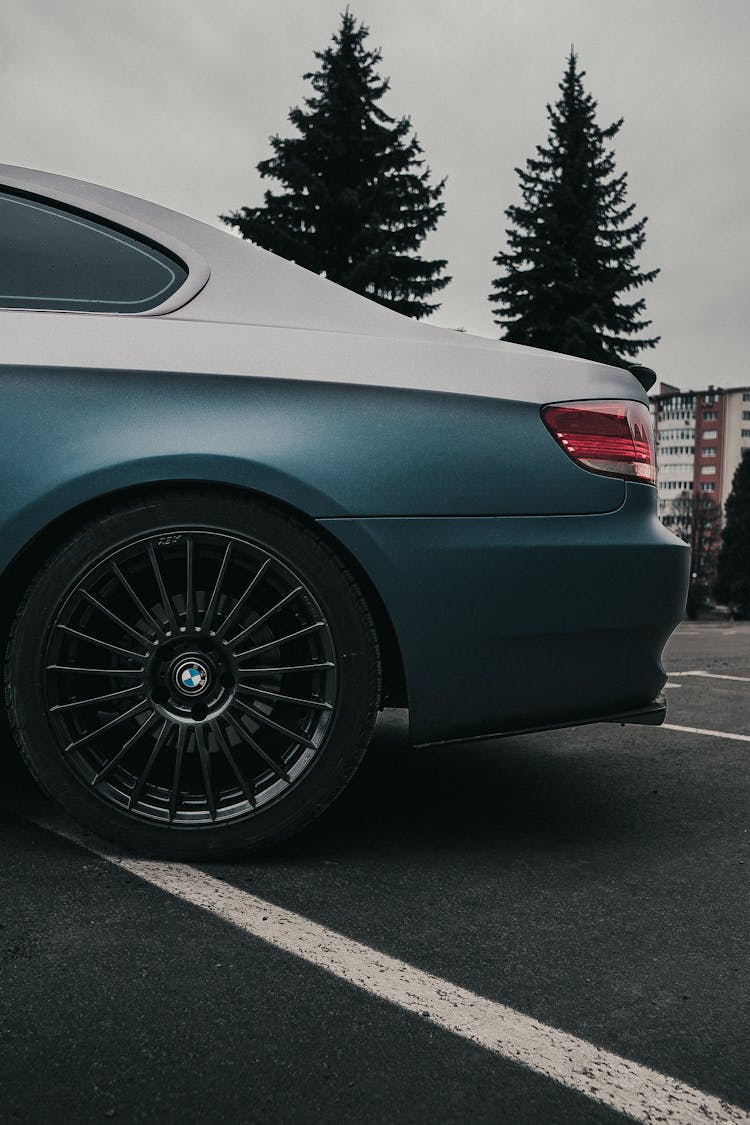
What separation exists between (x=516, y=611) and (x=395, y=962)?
2.83 ft

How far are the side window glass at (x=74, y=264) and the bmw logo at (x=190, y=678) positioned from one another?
868mm

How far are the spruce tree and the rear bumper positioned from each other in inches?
1000

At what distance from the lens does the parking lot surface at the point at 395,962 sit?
1.35 metres

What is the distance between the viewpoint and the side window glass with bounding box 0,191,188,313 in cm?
234

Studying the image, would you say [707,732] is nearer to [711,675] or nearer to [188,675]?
[711,675]

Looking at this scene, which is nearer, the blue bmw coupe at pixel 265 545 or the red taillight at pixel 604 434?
the blue bmw coupe at pixel 265 545

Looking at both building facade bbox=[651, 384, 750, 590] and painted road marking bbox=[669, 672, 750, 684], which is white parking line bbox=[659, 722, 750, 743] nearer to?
painted road marking bbox=[669, 672, 750, 684]

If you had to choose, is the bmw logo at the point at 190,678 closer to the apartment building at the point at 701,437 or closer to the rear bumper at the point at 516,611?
the rear bumper at the point at 516,611

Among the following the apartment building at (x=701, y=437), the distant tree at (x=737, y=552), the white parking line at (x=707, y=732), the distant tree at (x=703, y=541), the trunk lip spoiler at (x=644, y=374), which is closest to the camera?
the trunk lip spoiler at (x=644, y=374)

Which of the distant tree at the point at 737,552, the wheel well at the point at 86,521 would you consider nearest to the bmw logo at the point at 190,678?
the wheel well at the point at 86,521

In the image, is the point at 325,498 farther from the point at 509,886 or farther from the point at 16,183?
the point at 16,183

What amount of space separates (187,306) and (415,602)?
0.91 metres

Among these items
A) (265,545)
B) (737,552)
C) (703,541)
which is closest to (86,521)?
(265,545)

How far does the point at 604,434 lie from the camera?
2.39m
